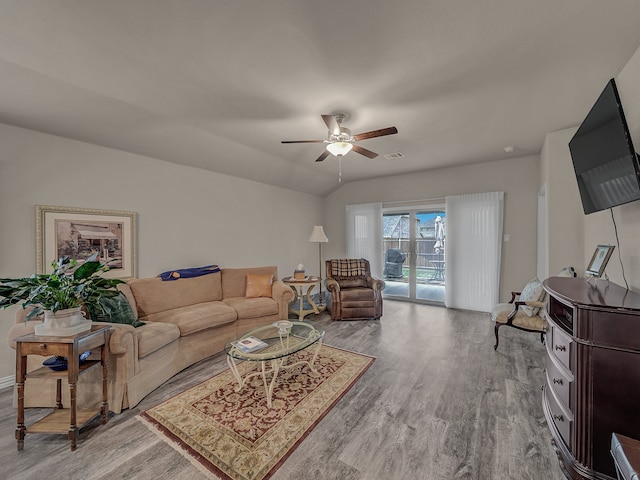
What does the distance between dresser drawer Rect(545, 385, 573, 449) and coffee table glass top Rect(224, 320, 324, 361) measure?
69.4 inches

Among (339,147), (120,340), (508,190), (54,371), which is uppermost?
(339,147)

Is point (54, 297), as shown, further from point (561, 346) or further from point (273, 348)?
point (561, 346)

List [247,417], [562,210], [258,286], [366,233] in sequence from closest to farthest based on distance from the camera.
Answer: [247,417], [562,210], [258,286], [366,233]

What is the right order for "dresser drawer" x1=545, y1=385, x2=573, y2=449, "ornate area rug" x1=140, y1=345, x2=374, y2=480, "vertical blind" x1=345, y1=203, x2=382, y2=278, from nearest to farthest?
"dresser drawer" x1=545, y1=385, x2=573, y2=449, "ornate area rug" x1=140, y1=345, x2=374, y2=480, "vertical blind" x1=345, y1=203, x2=382, y2=278

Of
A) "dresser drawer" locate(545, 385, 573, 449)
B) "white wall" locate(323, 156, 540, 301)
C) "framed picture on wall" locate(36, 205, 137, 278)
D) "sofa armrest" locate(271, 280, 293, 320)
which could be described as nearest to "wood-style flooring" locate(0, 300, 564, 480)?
"dresser drawer" locate(545, 385, 573, 449)

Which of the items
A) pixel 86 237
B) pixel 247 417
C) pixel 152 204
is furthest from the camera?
pixel 152 204

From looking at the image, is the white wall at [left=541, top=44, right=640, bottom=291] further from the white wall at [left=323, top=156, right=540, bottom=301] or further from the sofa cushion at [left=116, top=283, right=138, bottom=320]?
the sofa cushion at [left=116, top=283, right=138, bottom=320]

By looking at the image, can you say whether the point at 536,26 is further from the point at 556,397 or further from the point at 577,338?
the point at 556,397

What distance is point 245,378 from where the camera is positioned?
240cm

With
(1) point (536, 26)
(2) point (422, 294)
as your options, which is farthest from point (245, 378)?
(2) point (422, 294)

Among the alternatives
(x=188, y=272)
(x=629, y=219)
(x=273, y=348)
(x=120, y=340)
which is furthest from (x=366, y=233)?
(x=120, y=340)

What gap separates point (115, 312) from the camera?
246cm

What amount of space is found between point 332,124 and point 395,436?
2.51 metres

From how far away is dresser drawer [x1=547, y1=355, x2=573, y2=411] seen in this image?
147 centimetres
